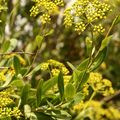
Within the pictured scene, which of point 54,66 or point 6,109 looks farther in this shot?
point 54,66

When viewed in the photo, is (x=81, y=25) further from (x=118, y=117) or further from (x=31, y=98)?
(x=118, y=117)

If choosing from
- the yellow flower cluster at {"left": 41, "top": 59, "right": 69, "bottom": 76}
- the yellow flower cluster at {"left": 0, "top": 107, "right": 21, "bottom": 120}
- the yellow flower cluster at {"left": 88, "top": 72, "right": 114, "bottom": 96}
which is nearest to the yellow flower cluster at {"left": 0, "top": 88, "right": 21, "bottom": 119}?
the yellow flower cluster at {"left": 0, "top": 107, "right": 21, "bottom": 120}

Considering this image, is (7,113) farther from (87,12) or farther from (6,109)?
(87,12)

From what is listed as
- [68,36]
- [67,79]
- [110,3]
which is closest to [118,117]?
[68,36]

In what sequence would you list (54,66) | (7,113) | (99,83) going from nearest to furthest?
(7,113) → (54,66) → (99,83)

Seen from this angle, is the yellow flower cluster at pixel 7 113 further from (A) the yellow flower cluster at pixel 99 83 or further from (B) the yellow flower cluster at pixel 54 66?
(A) the yellow flower cluster at pixel 99 83

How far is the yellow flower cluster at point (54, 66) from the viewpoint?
105 cm

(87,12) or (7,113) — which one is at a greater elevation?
(87,12)

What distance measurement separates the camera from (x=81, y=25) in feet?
2.92

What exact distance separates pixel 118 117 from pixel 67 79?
4.06 feet

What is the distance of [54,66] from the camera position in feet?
3.71

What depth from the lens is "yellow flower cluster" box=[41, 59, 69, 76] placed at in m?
1.05

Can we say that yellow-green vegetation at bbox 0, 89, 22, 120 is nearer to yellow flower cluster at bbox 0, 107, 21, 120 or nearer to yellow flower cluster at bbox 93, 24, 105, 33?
yellow flower cluster at bbox 0, 107, 21, 120

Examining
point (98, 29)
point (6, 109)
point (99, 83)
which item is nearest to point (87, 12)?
point (98, 29)
